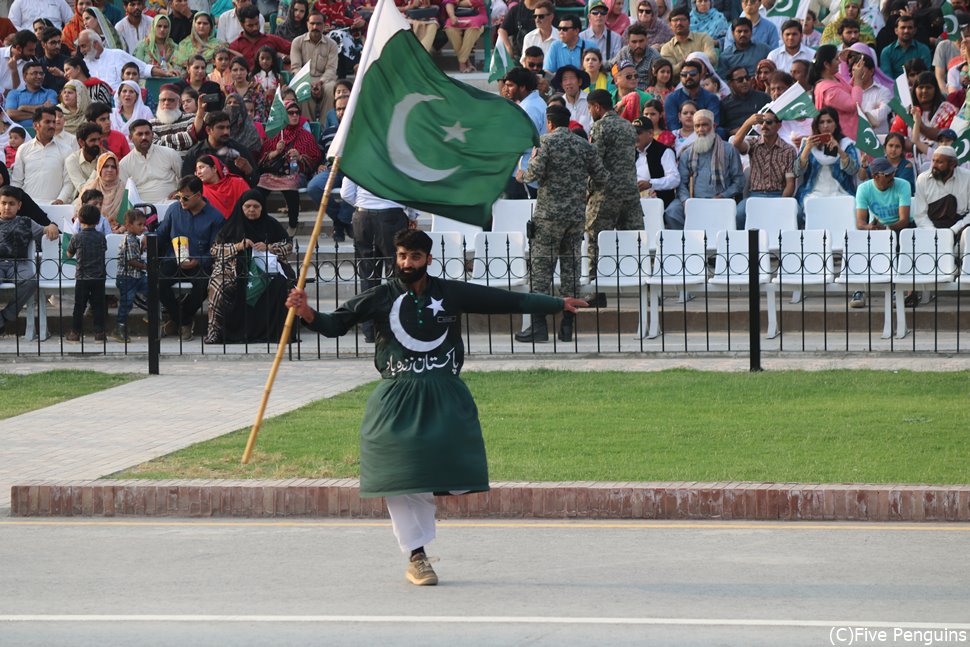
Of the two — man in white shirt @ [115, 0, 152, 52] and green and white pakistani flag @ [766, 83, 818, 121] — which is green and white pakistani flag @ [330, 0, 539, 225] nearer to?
green and white pakistani flag @ [766, 83, 818, 121]

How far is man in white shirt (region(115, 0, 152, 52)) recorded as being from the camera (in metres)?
23.7

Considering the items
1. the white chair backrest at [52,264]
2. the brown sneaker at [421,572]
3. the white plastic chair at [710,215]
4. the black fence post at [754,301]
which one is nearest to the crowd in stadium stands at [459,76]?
the white chair backrest at [52,264]

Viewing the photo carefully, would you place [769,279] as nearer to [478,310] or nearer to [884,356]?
[884,356]

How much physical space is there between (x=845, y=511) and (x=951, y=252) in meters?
7.71

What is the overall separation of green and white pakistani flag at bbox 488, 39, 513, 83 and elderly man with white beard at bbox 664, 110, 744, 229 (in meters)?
3.86

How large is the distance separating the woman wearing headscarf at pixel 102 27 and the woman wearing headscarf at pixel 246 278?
23.5 ft

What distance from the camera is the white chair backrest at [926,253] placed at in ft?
54.8

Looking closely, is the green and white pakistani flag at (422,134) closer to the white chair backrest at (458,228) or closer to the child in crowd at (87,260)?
the white chair backrest at (458,228)

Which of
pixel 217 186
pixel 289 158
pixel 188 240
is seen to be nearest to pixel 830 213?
pixel 289 158

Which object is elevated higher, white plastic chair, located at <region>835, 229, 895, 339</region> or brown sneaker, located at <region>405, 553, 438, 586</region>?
white plastic chair, located at <region>835, 229, 895, 339</region>

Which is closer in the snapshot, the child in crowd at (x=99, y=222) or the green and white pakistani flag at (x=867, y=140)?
the child in crowd at (x=99, y=222)

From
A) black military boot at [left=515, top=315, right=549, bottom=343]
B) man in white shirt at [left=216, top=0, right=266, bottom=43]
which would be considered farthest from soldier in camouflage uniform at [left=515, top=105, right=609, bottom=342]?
man in white shirt at [left=216, top=0, right=266, bottom=43]

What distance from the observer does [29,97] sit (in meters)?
21.7

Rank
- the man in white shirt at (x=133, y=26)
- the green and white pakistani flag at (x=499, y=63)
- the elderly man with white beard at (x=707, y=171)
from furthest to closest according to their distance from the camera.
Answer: the man in white shirt at (x=133, y=26)
the green and white pakistani flag at (x=499, y=63)
the elderly man with white beard at (x=707, y=171)
